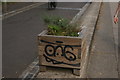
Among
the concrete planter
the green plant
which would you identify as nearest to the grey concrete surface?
the concrete planter

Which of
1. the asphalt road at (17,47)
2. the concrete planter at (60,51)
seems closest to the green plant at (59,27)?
the concrete planter at (60,51)

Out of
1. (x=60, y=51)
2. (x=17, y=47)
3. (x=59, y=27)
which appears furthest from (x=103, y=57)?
(x=17, y=47)

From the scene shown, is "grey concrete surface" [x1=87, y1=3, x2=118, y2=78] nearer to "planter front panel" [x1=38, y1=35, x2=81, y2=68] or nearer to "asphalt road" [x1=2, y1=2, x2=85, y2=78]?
"planter front panel" [x1=38, y1=35, x2=81, y2=68]

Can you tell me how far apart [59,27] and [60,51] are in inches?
29.8

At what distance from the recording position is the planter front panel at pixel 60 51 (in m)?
5.89

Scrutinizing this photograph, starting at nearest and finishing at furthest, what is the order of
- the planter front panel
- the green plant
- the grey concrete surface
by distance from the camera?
1. the planter front panel
2. the green plant
3. the grey concrete surface

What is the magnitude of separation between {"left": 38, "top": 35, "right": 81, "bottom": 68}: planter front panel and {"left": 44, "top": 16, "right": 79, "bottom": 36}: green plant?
0.34 metres

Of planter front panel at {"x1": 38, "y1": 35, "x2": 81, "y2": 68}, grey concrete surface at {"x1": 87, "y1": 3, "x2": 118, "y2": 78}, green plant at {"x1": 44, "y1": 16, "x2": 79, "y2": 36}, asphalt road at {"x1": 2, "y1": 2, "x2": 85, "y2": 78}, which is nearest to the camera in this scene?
planter front panel at {"x1": 38, "y1": 35, "x2": 81, "y2": 68}

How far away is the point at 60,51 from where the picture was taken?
5965 mm

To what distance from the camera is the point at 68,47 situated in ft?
19.4

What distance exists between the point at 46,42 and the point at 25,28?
671cm

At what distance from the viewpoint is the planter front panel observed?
589 centimetres

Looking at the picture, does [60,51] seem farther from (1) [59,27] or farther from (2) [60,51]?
(1) [59,27]

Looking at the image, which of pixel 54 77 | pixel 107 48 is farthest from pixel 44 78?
pixel 107 48
